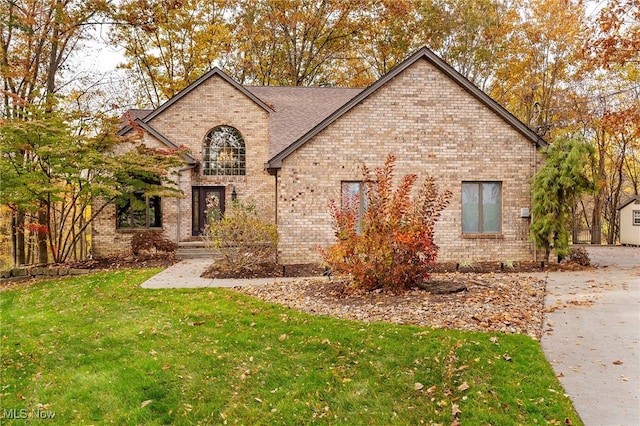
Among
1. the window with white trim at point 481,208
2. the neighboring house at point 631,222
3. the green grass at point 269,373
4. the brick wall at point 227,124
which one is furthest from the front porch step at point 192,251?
the neighboring house at point 631,222

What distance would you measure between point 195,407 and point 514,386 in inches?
131

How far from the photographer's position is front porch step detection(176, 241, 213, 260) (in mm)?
15535

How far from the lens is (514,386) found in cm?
448

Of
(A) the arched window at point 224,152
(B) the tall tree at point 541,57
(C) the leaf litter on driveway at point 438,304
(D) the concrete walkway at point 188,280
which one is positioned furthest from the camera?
(B) the tall tree at point 541,57

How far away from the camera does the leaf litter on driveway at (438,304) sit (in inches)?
246

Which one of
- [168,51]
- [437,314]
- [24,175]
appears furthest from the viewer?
[168,51]

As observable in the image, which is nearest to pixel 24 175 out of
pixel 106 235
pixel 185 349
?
pixel 106 235

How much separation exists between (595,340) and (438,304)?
2164mm

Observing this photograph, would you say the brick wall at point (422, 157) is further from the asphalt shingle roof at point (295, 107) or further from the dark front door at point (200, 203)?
the dark front door at point (200, 203)

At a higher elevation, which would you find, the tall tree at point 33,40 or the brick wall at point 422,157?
the tall tree at point 33,40

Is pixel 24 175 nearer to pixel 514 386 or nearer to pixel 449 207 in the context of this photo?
pixel 449 207

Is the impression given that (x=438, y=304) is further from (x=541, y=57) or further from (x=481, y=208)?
(x=541, y=57)

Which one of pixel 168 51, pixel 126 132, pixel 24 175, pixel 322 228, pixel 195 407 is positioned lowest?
pixel 195 407

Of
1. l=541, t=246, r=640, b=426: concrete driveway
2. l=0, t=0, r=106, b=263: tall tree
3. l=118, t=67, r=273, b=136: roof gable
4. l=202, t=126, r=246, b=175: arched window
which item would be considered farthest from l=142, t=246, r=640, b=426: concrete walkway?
l=0, t=0, r=106, b=263: tall tree
